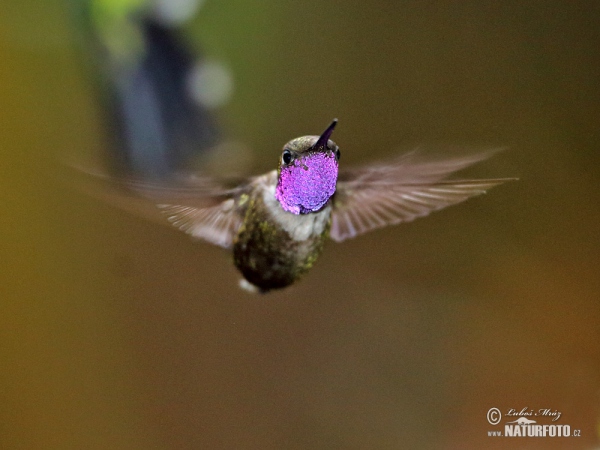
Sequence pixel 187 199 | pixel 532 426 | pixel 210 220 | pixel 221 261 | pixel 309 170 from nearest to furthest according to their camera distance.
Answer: pixel 309 170
pixel 187 199
pixel 210 220
pixel 532 426
pixel 221 261

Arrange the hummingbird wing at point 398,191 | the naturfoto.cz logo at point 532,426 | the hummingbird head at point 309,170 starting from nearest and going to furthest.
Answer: the hummingbird head at point 309,170, the hummingbird wing at point 398,191, the naturfoto.cz logo at point 532,426

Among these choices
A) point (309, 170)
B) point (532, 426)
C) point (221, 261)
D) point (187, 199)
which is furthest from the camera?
point (221, 261)

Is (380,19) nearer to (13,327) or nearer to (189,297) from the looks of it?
(189,297)

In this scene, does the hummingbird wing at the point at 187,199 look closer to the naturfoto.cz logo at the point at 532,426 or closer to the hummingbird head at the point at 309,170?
the hummingbird head at the point at 309,170

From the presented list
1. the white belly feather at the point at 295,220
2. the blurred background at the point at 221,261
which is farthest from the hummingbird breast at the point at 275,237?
the blurred background at the point at 221,261

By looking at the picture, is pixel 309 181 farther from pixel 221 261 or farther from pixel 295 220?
pixel 221 261

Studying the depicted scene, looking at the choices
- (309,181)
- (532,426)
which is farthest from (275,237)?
(532,426)

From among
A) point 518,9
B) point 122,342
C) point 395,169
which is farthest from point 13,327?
point 518,9
